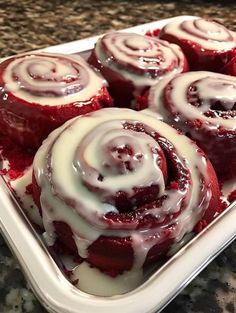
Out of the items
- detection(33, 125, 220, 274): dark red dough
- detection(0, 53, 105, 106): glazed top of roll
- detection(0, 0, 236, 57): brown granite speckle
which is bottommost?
detection(0, 0, 236, 57): brown granite speckle

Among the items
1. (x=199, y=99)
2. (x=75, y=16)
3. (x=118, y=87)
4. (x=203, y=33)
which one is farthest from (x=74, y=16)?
(x=199, y=99)

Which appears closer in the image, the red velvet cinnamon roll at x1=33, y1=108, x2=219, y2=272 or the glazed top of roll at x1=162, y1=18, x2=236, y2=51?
the red velvet cinnamon roll at x1=33, y1=108, x2=219, y2=272

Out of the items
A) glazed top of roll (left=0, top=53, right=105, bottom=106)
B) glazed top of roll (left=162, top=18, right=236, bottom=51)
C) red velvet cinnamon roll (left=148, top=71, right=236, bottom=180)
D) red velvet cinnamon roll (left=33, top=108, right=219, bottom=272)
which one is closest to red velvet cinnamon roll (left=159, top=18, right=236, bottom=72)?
glazed top of roll (left=162, top=18, right=236, bottom=51)

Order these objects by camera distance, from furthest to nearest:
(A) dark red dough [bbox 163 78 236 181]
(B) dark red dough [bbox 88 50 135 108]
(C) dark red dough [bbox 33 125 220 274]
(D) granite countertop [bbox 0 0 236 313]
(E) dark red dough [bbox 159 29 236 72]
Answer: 1. (D) granite countertop [bbox 0 0 236 313]
2. (E) dark red dough [bbox 159 29 236 72]
3. (B) dark red dough [bbox 88 50 135 108]
4. (A) dark red dough [bbox 163 78 236 181]
5. (C) dark red dough [bbox 33 125 220 274]

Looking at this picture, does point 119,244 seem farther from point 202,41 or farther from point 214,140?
point 202,41

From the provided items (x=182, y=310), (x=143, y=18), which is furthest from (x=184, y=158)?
(x=143, y=18)

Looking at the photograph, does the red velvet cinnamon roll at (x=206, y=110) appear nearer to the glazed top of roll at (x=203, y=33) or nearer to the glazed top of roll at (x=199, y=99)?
the glazed top of roll at (x=199, y=99)

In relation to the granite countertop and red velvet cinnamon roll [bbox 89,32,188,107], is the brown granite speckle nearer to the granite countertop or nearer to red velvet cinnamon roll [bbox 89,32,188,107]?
the granite countertop

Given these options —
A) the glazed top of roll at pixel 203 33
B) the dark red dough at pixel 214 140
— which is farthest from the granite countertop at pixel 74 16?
the dark red dough at pixel 214 140
